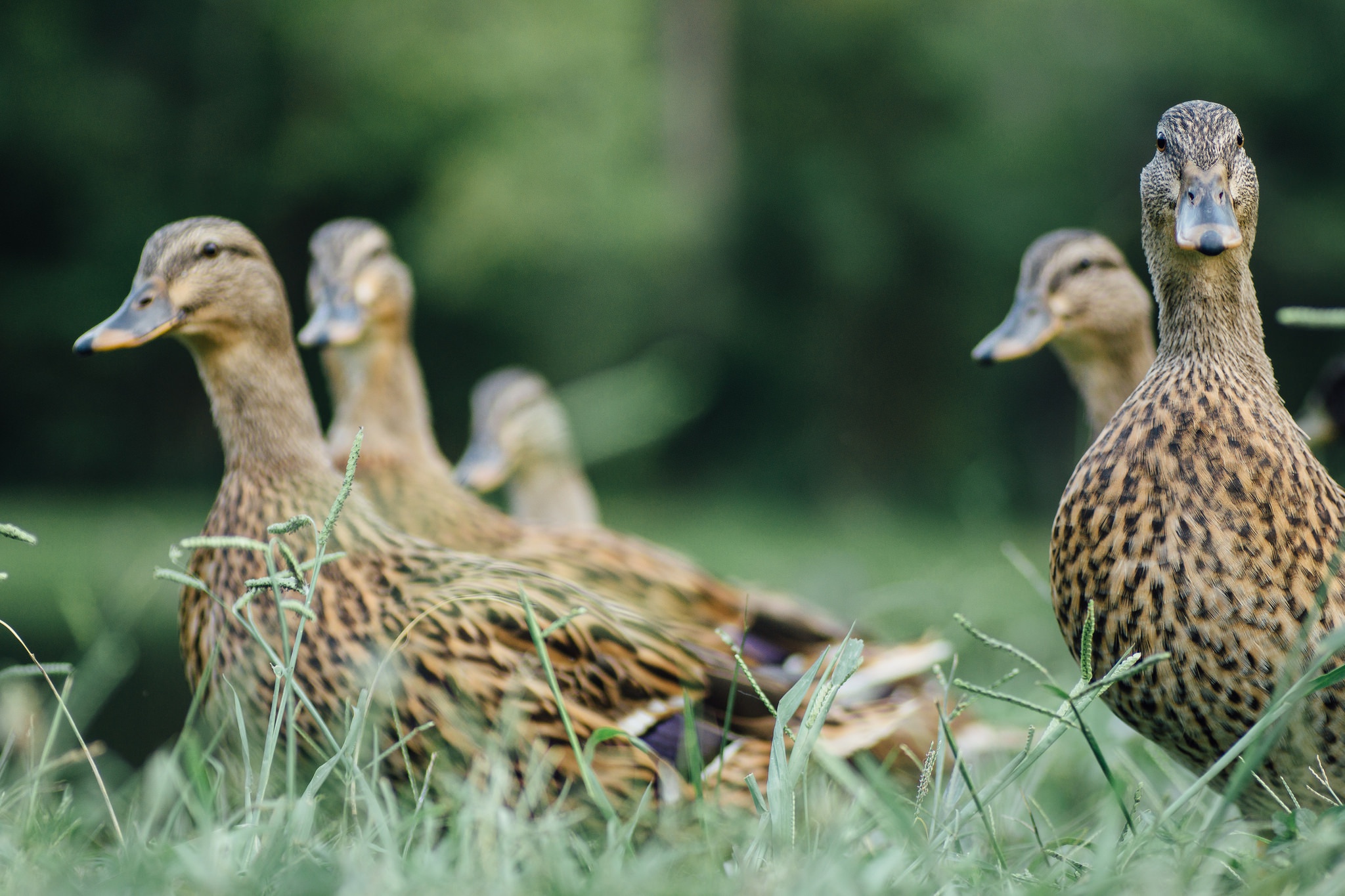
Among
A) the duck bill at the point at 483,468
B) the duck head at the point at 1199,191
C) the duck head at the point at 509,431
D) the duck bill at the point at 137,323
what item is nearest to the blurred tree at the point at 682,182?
the duck head at the point at 509,431

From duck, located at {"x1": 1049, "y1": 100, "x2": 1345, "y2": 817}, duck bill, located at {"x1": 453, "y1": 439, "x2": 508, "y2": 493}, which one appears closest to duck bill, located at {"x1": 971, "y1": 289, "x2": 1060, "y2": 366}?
duck, located at {"x1": 1049, "y1": 100, "x2": 1345, "y2": 817}

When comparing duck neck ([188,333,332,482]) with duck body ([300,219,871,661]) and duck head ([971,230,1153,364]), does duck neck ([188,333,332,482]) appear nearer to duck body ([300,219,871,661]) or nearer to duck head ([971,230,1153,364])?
duck body ([300,219,871,661])

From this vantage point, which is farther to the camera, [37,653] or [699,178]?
[699,178]

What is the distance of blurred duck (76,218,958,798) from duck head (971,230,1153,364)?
1042 millimetres

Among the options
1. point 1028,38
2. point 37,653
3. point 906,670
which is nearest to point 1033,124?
point 1028,38

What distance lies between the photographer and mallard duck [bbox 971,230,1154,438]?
10.6 ft

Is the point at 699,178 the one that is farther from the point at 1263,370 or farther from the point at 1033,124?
the point at 1263,370

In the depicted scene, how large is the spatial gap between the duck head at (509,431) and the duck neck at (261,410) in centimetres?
231

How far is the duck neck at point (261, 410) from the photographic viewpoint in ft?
8.71

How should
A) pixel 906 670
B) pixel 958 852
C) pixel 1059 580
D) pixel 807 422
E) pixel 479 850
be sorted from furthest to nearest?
pixel 807 422, pixel 906 670, pixel 1059 580, pixel 958 852, pixel 479 850

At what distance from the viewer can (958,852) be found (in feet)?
5.96

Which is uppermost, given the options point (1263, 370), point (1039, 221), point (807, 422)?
point (1039, 221)

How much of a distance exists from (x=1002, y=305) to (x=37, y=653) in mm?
16753

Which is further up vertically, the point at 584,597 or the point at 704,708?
the point at 584,597
